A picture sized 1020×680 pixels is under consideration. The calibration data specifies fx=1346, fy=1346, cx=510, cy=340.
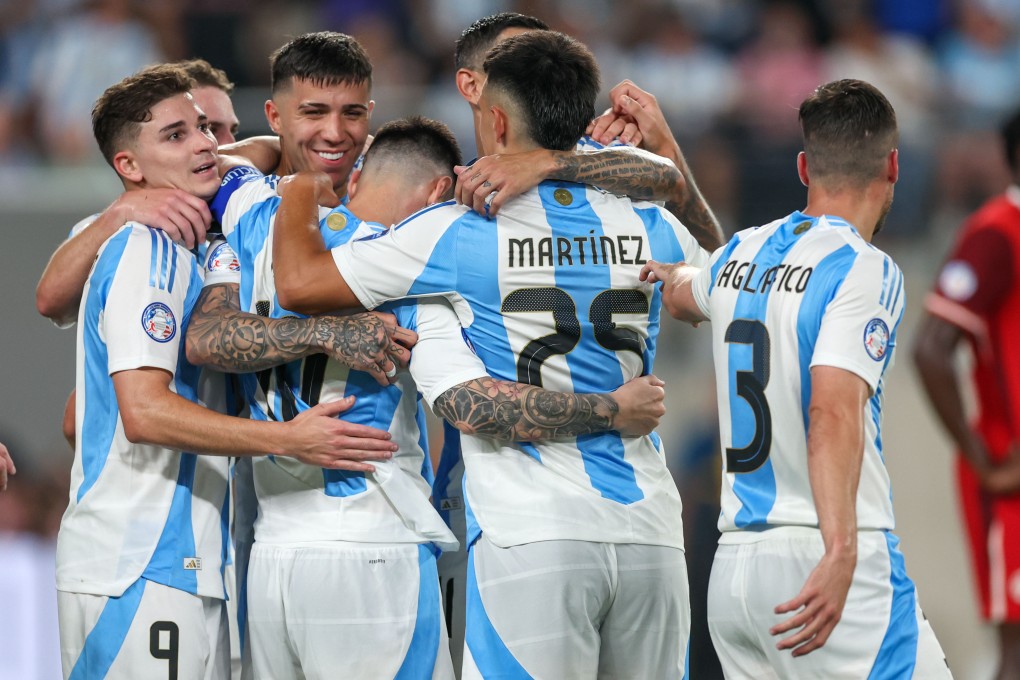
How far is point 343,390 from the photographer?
15.7ft

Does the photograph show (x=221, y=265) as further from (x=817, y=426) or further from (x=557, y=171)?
(x=817, y=426)

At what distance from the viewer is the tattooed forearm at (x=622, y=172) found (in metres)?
4.64

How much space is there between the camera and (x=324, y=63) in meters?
5.40

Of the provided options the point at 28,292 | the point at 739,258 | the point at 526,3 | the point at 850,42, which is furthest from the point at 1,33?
the point at 739,258

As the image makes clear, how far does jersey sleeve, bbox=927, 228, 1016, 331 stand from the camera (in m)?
5.44

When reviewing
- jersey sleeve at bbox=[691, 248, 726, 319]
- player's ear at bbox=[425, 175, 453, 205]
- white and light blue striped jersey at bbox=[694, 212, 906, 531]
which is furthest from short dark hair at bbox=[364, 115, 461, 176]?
white and light blue striped jersey at bbox=[694, 212, 906, 531]

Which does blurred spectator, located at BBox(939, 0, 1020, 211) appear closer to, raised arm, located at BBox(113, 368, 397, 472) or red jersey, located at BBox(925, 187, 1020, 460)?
red jersey, located at BBox(925, 187, 1020, 460)

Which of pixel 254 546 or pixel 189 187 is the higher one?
pixel 189 187

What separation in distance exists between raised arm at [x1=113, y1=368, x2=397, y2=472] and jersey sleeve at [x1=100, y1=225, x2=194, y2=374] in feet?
0.27

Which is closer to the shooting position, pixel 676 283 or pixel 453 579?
pixel 676 283

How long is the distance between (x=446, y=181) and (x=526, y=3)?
8.99m

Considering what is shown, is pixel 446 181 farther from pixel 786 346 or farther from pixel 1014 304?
pixel 1014 304

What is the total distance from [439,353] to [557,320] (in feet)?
1.37

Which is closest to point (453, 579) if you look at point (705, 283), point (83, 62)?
point (705, 283)
